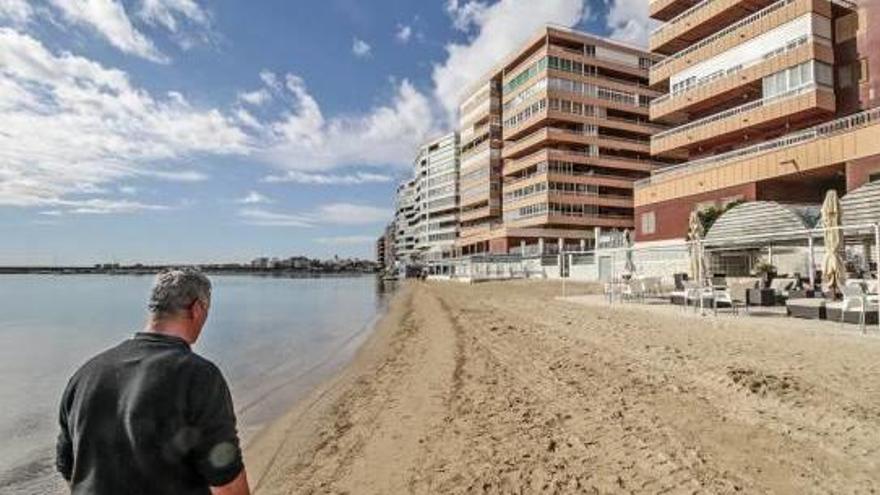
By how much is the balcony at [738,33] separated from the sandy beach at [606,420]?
89.7ft

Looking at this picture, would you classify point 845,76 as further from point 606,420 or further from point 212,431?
point 212,431

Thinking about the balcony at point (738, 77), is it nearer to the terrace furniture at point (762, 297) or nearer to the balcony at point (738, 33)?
the balcony at point (738, 33)

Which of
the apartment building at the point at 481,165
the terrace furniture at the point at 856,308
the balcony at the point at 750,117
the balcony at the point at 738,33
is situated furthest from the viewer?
the apartment building at the point at 481,165

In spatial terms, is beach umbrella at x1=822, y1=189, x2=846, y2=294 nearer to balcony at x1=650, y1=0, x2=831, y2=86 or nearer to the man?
the man

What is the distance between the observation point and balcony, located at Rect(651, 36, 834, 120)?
32531 mm

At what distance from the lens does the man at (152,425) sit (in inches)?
83.5

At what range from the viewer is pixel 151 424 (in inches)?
83.2

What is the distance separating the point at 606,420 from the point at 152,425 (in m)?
5.85

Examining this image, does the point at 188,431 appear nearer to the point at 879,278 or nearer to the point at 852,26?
the point at 879,278

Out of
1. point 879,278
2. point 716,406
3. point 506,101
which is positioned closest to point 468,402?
point 716,406

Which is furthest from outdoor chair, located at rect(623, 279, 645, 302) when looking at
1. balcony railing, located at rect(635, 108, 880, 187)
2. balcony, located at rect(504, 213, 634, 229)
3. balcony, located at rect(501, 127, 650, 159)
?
balcony, located at rect(501, 127, 650, 159)

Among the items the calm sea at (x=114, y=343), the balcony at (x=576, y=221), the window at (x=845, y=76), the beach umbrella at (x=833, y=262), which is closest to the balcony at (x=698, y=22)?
the window at (x=845, y=76)

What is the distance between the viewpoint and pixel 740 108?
36.0m

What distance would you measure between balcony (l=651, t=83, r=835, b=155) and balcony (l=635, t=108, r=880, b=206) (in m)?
2.41
